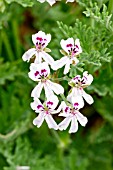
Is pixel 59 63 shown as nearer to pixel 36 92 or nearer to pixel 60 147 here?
pixel 36 92

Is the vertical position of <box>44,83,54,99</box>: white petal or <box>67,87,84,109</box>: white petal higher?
<box>44,83,54,99</box>: white petal

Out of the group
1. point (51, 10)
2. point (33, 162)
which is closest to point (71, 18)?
point (51, 10)

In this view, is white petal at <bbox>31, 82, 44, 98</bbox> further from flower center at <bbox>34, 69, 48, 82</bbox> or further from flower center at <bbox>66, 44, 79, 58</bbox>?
flower center at <bbox>66, 44, 79, 58</bbox>

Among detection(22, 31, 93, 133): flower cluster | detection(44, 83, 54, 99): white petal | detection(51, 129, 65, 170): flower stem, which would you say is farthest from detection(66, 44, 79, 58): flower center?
detection(51, 129, 65, 170): flower stem

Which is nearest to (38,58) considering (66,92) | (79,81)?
(79,81)

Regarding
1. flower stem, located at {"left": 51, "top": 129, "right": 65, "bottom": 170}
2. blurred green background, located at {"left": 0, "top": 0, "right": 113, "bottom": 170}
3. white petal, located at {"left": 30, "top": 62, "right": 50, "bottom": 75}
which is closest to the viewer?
white petal, located at {"left": 30, "top": 62, "right": 50, "bottom": 75}

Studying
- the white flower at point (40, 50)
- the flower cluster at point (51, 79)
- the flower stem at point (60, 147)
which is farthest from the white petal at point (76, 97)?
the flower stem at point (60, 147)
